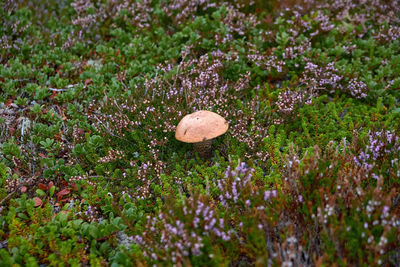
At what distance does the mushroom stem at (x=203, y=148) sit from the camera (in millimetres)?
3920

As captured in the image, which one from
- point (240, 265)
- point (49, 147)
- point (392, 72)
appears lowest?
point (240, 265)

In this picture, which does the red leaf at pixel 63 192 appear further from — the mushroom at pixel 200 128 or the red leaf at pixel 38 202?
the mushroom at pixel 200 128

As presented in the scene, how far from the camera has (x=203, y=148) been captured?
13.1 ft

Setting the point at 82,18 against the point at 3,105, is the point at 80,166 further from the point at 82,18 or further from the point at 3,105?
the point at 82,18

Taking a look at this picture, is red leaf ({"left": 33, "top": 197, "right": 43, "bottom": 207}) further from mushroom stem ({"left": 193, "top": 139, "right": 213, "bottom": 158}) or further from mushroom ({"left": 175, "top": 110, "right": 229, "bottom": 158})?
mushroom stem ({"left": 193, "top": 139, "right": 213, "bottom": 158})

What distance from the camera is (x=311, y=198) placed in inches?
107

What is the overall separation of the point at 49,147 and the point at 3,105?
1.32 m

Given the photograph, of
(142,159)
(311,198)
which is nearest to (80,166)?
(142,159)

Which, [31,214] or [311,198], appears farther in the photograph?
[31,214]

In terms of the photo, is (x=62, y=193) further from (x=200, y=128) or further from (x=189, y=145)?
(x=200, y=128)

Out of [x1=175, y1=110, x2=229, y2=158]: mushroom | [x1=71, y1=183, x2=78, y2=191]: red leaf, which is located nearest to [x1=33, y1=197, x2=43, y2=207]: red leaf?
[x1=71, y1=183, x2=78, y2=191]: red leaf

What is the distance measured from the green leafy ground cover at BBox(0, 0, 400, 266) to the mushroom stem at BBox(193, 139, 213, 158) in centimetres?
11

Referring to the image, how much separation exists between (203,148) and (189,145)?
0.89 ft

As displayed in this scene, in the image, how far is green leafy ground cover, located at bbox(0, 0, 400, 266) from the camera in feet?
8.58
